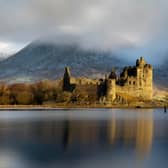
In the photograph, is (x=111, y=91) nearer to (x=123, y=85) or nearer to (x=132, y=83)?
(x=123, y=85)

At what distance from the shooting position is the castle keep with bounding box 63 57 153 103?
78.6m

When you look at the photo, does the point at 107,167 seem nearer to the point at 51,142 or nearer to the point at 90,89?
the point at 51,142

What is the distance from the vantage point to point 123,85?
275 feet

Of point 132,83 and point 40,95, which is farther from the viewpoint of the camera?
point 132,83

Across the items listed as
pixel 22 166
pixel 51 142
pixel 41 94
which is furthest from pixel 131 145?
pixel 41 94

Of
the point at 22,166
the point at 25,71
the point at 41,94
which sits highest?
the point at 25,71

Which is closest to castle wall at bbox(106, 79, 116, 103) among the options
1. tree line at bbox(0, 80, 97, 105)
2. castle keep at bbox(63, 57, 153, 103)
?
castle keep at bbox(63, 57, 153, 103)

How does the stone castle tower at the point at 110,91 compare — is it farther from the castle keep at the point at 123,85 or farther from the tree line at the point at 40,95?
the tree line at the point at 40,95

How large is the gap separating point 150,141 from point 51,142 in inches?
190

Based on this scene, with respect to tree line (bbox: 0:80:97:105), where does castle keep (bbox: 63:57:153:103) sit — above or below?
above

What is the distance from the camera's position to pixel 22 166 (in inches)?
485

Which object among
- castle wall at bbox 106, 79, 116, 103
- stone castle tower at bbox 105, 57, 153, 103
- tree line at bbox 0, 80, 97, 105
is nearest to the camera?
tree line at bbox 0, 80, 97, 105

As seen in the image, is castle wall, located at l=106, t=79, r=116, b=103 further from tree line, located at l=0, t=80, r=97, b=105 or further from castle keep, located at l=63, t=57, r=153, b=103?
tree line, located at l=0, t=80, r=97, b=105

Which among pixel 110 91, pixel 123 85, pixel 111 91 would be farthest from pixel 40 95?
pixel 123 85
